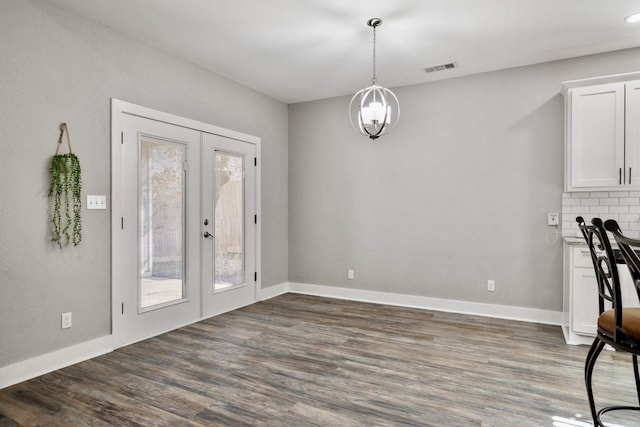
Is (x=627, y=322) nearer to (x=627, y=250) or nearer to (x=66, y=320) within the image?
(x=627, y=250)

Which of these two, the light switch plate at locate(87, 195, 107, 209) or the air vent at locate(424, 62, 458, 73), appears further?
the air vent at locate(424, 62, 458, 73)

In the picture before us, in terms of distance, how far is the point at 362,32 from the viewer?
347 centimetres

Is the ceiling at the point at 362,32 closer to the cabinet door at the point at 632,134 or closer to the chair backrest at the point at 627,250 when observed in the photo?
the cabinet door at the point at 632,134

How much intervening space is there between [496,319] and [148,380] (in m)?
3.57

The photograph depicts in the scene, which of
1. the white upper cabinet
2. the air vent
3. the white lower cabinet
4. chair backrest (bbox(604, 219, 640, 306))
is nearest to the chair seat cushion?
chair backrest (bbox(604, 219, 640, 306))

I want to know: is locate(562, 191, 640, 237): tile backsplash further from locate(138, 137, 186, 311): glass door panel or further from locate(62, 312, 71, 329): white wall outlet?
locate(62, 312, 71, 329): white wall outlet

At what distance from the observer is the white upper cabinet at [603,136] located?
3461 mm

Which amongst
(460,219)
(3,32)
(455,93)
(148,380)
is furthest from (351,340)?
(3,32)

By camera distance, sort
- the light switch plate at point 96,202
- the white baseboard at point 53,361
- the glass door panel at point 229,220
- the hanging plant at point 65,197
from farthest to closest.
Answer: the glass door panel at point 229,220 → the light switch plate at point 96,202 → the hanging plant at point 65,197 → the white baseboard at point 53,361

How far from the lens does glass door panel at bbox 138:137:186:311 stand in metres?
3.64

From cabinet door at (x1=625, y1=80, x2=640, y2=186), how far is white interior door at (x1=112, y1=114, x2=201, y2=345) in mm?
4184

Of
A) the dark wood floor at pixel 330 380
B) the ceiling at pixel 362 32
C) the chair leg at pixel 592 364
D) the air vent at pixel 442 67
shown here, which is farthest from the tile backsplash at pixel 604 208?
the chair leg at pixel 592 364

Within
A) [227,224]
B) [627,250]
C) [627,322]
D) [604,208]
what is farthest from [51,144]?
[604,208]

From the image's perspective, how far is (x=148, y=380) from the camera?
2.75 metres
